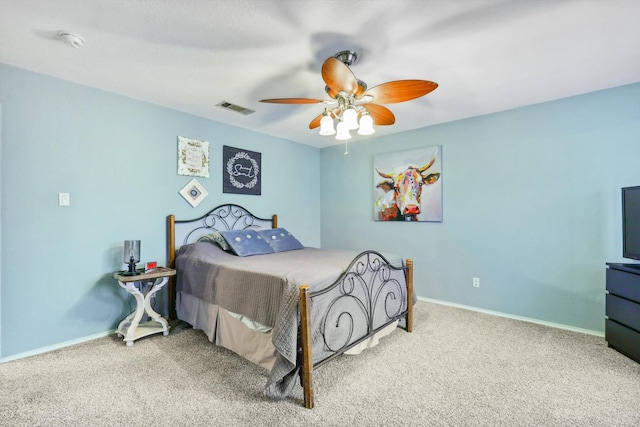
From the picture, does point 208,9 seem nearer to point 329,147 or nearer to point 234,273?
point 234,273

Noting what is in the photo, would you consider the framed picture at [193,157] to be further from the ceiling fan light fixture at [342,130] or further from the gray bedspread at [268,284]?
the ceiling fan light fixture at [342,130]

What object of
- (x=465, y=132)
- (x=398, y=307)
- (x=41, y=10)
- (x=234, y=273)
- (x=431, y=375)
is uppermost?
(x=41, y=10)

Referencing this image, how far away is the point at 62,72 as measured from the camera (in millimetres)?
2463

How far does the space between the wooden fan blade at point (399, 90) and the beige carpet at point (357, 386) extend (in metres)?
2.00

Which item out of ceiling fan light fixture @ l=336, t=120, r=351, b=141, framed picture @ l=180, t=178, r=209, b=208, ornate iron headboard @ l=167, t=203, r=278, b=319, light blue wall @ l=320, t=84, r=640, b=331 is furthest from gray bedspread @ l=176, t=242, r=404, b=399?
light blue wall @ l=320, t=84, r=640, b=331

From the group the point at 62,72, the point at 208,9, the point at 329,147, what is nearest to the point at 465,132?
the point at 329,147

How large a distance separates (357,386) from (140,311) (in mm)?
2074

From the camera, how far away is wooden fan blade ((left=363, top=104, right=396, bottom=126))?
7.78 ft

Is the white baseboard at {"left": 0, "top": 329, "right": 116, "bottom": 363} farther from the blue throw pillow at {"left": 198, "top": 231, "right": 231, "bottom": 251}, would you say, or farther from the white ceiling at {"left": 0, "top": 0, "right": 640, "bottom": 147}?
the white ceiling at {"left": 0, "top": 0, "right": 640, "bottom": 147}

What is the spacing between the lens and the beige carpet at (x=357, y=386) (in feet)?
5.49

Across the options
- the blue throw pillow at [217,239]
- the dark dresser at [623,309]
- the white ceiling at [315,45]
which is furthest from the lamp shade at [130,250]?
the dark dresser at [623,309]

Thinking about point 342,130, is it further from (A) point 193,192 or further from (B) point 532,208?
(B) point 532,208

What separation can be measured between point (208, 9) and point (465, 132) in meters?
3.11

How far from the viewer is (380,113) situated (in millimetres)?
2467
